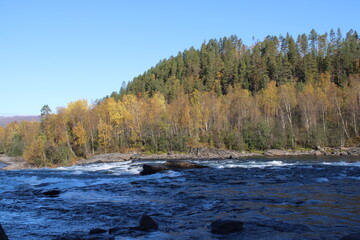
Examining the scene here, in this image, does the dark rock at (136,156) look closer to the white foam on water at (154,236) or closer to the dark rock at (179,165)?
the dark rock at (179,165)

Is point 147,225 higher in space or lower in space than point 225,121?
lower

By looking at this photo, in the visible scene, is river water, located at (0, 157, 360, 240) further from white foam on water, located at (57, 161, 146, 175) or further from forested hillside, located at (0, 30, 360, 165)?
forested hillside, located at (0, 30, 360, 165)

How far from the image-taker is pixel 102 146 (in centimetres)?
7781

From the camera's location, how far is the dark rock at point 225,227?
35.1ft

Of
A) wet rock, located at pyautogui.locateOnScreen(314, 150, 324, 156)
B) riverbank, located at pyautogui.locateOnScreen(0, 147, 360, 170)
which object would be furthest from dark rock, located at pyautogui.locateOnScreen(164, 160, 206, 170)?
wet rock, located at pyautogui.locateOnScreen(314, 150, 324, 156)

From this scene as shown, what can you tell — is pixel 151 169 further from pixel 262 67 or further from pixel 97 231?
pixel 262 67

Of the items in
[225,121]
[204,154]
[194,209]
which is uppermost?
[225,121]

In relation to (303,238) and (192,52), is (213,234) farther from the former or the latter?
(192,52)

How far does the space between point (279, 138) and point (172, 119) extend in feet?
92.0

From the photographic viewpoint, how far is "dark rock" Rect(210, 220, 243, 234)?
10695 millimetres

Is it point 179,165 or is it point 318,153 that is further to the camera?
point 318,153

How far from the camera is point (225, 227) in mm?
10852

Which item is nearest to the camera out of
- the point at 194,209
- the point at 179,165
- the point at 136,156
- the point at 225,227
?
the point at 225,227

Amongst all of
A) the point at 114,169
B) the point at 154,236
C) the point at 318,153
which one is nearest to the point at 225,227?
the point at 154,236
